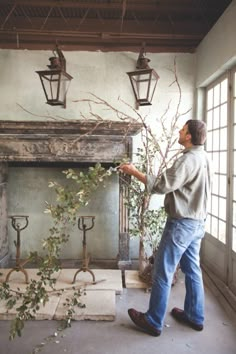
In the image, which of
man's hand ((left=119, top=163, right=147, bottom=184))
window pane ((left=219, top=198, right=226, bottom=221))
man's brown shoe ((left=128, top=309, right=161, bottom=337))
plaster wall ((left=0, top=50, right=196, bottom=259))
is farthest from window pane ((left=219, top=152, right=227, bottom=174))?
man's brown shoe ((left=128, top=309, right=161, bottom=337))

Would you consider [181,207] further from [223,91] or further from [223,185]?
[223,91]

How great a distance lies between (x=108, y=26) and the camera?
4.16 m

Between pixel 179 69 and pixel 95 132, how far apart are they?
1524mm

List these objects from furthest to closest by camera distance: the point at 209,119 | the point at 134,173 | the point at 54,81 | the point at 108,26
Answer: the point at 209,119 < the point at 108,26 < the point at 54,81 < the point at 134,173

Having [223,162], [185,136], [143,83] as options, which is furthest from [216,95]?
[185,136]

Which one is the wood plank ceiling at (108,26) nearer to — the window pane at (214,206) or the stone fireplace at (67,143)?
the stone fireplace at (67,143)

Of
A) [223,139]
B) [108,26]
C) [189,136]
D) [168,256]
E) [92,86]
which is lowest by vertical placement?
[168,256]

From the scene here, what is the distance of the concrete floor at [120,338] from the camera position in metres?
2.37

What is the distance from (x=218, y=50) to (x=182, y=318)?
2.66 meters

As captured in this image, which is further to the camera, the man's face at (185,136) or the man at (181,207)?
the man's face at (185,136)

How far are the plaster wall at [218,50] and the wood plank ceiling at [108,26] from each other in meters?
0.30

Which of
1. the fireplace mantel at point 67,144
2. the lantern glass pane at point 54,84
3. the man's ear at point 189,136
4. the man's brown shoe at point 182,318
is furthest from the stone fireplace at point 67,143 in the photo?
the man's brown shoe at point 182,318

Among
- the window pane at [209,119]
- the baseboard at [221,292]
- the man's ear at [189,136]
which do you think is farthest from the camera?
the window pane at [209,119]

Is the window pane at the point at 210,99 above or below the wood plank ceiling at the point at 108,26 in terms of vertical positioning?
below
